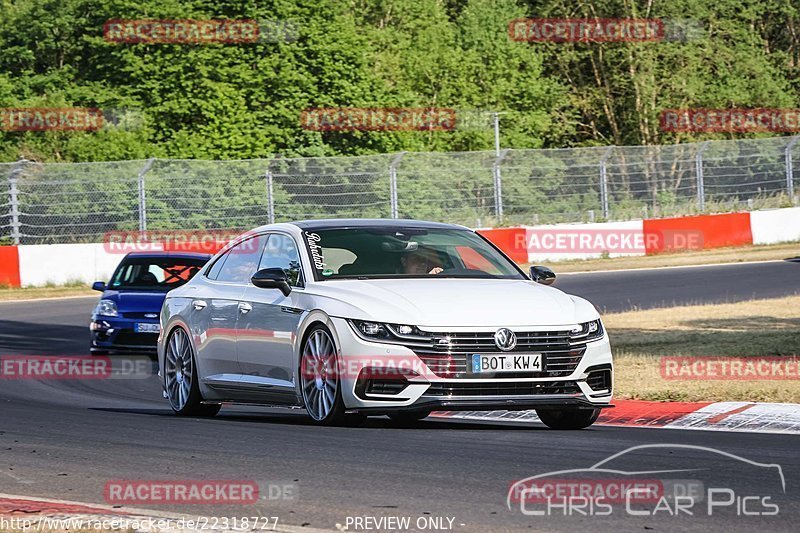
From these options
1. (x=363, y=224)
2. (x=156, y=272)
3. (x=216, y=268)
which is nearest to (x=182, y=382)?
(x=216, y=268)

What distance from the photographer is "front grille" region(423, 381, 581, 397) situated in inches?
377

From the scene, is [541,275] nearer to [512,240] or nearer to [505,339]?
[505,339]

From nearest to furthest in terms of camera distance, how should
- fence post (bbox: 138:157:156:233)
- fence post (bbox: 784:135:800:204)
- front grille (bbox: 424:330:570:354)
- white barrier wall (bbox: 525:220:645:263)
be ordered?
1. front grille (bbox: 424:330:570:354)
2. fence post (bbox: 138:157:156:233)
3. white barrier wall (bbox: 525:220:645:263)
4. fence post (bbox: 784:135:800:204)

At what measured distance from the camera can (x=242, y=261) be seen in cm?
1169

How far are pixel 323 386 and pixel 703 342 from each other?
8.61 metres

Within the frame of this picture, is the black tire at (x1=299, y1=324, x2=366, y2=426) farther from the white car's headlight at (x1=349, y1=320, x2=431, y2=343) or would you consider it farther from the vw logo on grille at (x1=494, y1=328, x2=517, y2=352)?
the vw logo on grille at (x1=494, y1=328, x2=517, y2=352)

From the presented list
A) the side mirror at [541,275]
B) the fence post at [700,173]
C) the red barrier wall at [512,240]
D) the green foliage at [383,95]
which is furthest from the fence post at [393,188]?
the side mirror at [541,275]

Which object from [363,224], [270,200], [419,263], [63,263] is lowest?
[63,263]

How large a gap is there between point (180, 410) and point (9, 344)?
9.63 metres

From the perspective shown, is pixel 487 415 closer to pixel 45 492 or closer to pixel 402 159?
pixel 45 492

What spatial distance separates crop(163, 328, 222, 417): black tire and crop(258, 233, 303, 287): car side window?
1091 millimetres

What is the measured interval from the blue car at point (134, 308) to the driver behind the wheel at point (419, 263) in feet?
27.2

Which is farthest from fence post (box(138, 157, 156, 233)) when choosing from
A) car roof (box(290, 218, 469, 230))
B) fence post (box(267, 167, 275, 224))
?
car roof (box(290, 218, 469, 230))

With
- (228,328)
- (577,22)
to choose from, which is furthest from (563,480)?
(577,22)
